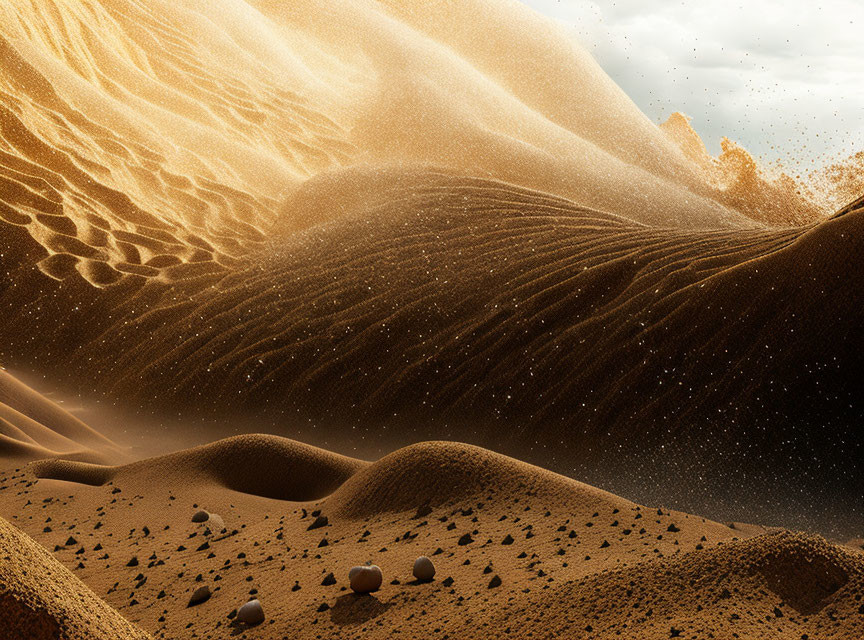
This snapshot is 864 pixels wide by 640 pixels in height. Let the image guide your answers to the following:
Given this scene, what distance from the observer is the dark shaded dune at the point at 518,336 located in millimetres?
4453

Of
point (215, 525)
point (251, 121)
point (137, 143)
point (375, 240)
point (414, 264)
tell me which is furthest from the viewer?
point (251, 121)

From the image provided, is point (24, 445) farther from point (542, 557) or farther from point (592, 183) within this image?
point (592, 183)

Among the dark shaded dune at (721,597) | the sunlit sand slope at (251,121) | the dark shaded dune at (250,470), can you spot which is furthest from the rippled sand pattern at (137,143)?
the dark shaded dune at (721,597)

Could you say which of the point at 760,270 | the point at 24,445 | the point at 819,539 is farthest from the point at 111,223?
the point at 819,539

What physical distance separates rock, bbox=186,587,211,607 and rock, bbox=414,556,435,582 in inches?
31.5

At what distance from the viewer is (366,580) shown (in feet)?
8.55

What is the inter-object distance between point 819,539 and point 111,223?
826 cm

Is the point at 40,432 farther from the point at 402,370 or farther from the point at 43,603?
the point at 43,603

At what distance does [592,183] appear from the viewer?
32.7 feet

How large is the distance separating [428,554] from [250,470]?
188cm

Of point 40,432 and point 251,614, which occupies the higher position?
point 40,432

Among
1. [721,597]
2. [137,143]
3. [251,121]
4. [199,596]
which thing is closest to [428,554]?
[199,596]

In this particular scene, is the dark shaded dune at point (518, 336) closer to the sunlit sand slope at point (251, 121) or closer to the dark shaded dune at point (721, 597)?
the sunlit sand slope at point (251, 121)

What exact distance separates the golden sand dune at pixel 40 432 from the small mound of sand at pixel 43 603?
3.58 metres
